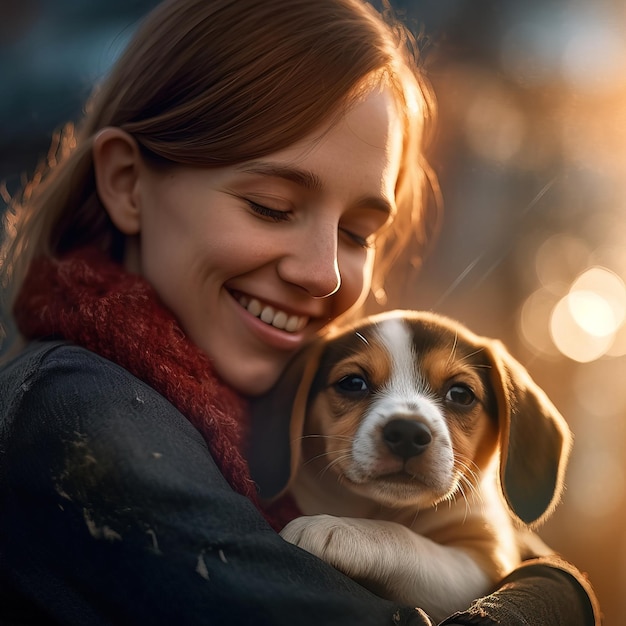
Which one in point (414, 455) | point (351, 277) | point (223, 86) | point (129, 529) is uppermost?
point (223, 86)

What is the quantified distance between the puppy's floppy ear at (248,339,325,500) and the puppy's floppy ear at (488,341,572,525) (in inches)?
11.1

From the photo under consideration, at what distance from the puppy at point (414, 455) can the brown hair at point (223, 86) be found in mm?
340

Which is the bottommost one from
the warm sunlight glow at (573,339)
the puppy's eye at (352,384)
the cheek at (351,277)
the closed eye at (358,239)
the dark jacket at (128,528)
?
the dark jacket at (128,528)

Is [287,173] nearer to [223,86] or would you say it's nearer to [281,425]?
[223,86]

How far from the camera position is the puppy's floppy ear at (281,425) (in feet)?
3.30

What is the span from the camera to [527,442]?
104 cm

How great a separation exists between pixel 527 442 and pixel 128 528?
572mm

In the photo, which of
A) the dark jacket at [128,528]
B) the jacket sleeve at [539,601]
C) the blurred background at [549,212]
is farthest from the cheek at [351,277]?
the jacket sleeve at [539,601]

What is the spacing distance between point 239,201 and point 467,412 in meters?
0.44

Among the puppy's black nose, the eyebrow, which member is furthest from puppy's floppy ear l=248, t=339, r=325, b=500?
the eyebrow

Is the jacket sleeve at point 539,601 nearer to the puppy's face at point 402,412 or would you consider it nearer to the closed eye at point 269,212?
the puppy's face at point 402,412

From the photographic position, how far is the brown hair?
3.36ft

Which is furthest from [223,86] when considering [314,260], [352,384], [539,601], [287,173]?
[539,601]

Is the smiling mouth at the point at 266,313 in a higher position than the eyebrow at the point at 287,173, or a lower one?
lower
